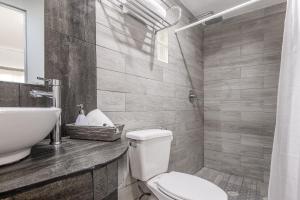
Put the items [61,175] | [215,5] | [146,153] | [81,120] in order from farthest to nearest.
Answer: [215,5] < [146,153] < [81,120] < [61,175]

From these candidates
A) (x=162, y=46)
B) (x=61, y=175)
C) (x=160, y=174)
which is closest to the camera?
(x=61, y=175)

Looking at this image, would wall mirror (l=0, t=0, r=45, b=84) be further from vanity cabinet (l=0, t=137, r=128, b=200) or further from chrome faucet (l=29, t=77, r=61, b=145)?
vanity cabinet (l=0, t=137, r=128, b=200)

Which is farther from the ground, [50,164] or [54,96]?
[54,96]

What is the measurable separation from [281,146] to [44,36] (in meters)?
1.49

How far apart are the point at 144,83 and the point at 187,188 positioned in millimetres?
883

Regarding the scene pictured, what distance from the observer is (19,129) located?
0.51 metres

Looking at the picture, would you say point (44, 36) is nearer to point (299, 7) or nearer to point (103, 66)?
point (103, 66)

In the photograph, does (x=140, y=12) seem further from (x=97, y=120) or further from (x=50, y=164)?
(x=50, y=164)

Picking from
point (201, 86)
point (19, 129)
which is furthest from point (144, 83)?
point (201, 86)

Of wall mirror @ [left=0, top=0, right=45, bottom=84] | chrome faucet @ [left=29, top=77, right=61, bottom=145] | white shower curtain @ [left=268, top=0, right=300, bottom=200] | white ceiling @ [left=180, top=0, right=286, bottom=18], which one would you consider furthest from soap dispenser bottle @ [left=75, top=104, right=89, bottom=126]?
white ceiling @ [left=180, top=0, right=286, bottom=18]

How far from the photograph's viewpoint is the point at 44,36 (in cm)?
95

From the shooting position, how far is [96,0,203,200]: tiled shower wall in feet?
4.22

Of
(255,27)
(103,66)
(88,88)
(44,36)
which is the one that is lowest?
(88,88)

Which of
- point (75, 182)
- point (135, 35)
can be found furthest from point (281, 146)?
point (135, 35)
